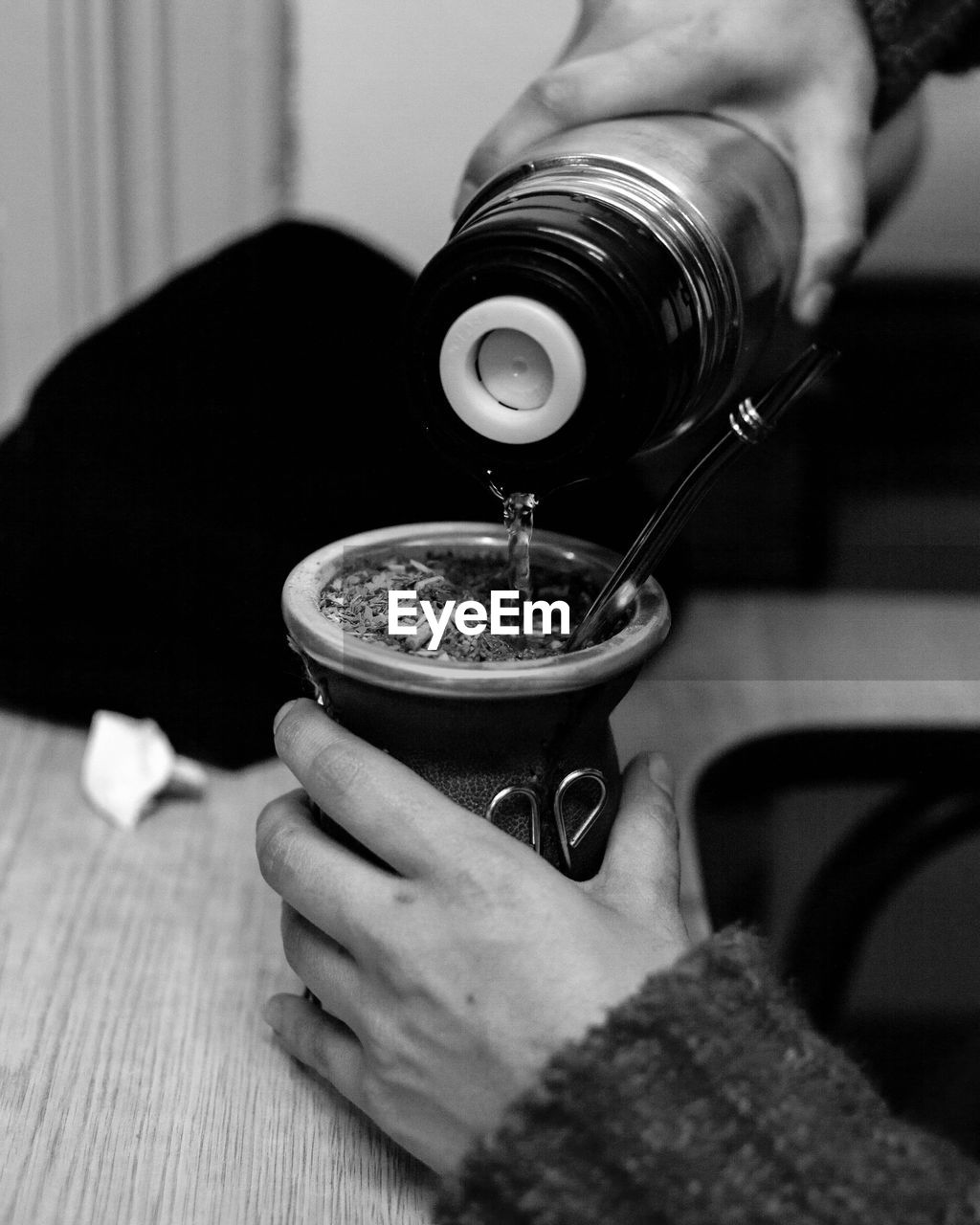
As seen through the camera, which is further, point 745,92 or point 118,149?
point 118,149

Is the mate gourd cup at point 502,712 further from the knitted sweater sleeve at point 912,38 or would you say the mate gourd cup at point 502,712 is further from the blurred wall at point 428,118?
the blurred wall at point 428,118

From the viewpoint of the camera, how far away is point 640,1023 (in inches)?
11.4

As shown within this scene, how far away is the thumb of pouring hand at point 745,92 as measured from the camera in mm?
453

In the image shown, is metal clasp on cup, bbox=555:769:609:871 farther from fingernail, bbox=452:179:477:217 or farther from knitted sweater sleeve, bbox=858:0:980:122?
knitted sweater sleeve, bbox=858:0:980:122

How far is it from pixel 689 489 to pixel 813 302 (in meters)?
0.15

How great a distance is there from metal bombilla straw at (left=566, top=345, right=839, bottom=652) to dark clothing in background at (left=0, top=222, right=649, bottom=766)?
0.15m

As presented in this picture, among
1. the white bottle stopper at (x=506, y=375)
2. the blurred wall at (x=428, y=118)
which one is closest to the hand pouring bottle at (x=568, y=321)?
the white bottle stopper at (x=506, y=375)

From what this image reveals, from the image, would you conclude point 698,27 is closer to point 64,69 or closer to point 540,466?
point 540,466

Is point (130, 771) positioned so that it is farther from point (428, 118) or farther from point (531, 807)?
point (428, 118)

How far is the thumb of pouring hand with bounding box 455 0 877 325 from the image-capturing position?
17.8 inches

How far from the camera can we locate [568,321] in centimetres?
31

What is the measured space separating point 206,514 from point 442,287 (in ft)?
0.79

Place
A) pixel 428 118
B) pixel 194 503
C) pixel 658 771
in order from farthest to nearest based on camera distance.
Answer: pixel 428 118 → pixel 194 503 → pixel 658 771

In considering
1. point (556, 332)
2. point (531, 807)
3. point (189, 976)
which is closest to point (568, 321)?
point (556, 332)
